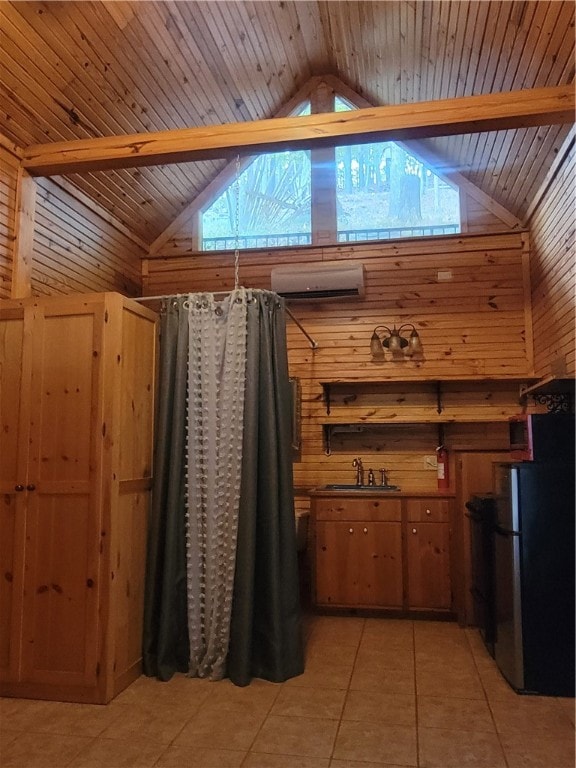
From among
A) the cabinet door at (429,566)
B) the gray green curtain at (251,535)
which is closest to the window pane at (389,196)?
the gray green curtain at (251,535)

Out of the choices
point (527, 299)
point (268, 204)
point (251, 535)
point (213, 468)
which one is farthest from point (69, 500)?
point (527, 299)

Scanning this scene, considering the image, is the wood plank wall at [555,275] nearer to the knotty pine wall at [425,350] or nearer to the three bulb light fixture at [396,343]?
the knotty pine wall at [425,350]

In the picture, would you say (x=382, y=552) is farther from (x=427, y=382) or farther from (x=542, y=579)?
(x=542, y=579)

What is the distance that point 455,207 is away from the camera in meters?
4.71

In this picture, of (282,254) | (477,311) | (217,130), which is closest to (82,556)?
(217,130)

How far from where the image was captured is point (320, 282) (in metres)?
4.62

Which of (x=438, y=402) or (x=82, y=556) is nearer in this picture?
(x=82, y=556)

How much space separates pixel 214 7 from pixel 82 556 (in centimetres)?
323

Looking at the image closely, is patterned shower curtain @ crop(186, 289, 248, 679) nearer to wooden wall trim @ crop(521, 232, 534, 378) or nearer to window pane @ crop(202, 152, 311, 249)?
window pane @ crop(202, 152, 311, 249)

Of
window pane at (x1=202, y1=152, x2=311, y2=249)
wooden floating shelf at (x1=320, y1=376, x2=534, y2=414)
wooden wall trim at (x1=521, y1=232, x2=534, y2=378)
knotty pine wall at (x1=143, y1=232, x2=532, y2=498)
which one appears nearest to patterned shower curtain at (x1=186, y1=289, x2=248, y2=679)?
wooden floating shelf at (x1=320, y1=376, x2=534, y2=414)

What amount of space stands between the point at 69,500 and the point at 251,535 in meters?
0.92

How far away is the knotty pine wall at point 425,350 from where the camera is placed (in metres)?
4.51

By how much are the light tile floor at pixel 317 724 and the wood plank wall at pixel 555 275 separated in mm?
1839

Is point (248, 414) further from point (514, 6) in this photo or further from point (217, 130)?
point (514, 6)
